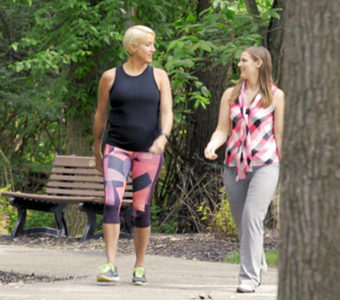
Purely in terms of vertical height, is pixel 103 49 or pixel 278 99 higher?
pixel 103 49

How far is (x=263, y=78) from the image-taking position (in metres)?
6.61

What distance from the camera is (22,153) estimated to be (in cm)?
2248

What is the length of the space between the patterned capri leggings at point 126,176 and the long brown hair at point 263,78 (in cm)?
82

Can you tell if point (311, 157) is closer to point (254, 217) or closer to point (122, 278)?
point (254, 217)

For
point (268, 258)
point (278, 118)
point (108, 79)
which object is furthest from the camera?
point (268, 258)

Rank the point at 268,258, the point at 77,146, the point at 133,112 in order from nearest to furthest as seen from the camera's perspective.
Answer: the point at 133,112, the point at 268,258, the point at 77,146

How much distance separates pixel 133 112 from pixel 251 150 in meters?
1.02

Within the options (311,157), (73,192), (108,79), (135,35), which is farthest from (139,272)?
(73,192)

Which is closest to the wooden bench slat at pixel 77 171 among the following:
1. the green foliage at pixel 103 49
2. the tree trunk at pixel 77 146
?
the green foliage at pixel 103 49

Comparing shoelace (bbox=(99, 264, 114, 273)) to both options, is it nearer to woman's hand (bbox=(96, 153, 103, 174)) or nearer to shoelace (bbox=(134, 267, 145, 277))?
shoelace (bbox=(134, 267, 145, 277))

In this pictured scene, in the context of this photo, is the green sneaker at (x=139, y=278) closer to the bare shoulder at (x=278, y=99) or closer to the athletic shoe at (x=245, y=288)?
the athletic shoe at (x=245, y=288)

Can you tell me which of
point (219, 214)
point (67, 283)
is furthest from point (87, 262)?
point (219, 214)

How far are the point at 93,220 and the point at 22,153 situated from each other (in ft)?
38.2

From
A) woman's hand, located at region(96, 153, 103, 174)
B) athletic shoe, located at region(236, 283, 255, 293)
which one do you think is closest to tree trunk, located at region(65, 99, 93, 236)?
woman's hand, located at region(96, 153, 103, 174)
